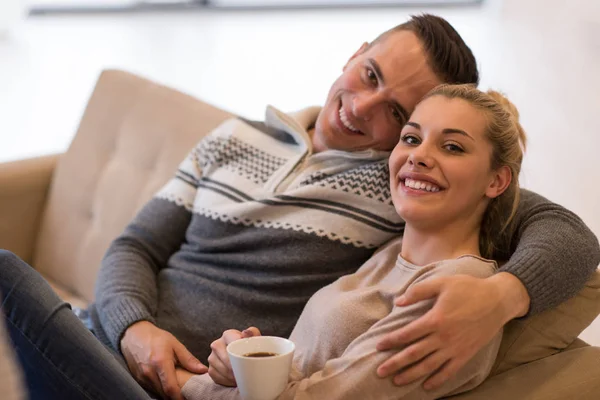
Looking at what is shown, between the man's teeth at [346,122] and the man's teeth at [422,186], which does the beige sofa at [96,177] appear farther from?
the man's teeth at [422,186]

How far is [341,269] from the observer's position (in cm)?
170

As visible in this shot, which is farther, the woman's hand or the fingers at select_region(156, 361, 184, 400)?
the fingers at select_region(156, 361, 184, 400)

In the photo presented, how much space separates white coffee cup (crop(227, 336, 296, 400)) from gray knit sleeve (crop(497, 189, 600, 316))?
0.39 m

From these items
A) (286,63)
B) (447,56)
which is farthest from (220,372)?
(286,63)

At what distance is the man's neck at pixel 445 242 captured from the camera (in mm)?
1466

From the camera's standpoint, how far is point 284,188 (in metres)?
1.82

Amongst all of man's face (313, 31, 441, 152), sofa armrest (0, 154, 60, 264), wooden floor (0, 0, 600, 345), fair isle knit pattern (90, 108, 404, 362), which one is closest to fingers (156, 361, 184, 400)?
fair isle knit pattern (90, 108, 404, 362)

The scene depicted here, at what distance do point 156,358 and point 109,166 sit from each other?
799 mm

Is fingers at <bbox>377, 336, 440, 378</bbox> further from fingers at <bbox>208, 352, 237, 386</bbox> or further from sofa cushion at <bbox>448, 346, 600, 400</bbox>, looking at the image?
fingers at <bbox>208, 352, 237, 386</bbox>

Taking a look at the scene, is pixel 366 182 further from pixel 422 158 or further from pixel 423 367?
pixel 423 367

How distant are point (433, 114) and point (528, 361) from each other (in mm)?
448

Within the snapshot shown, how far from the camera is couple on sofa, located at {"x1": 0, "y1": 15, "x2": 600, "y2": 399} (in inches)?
51.8

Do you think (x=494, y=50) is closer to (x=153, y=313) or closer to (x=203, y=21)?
(x=203, y=21)

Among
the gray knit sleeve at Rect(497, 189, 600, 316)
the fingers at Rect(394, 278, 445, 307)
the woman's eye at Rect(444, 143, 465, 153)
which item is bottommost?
the fingers at Rect(394, 278, 445, 307)
